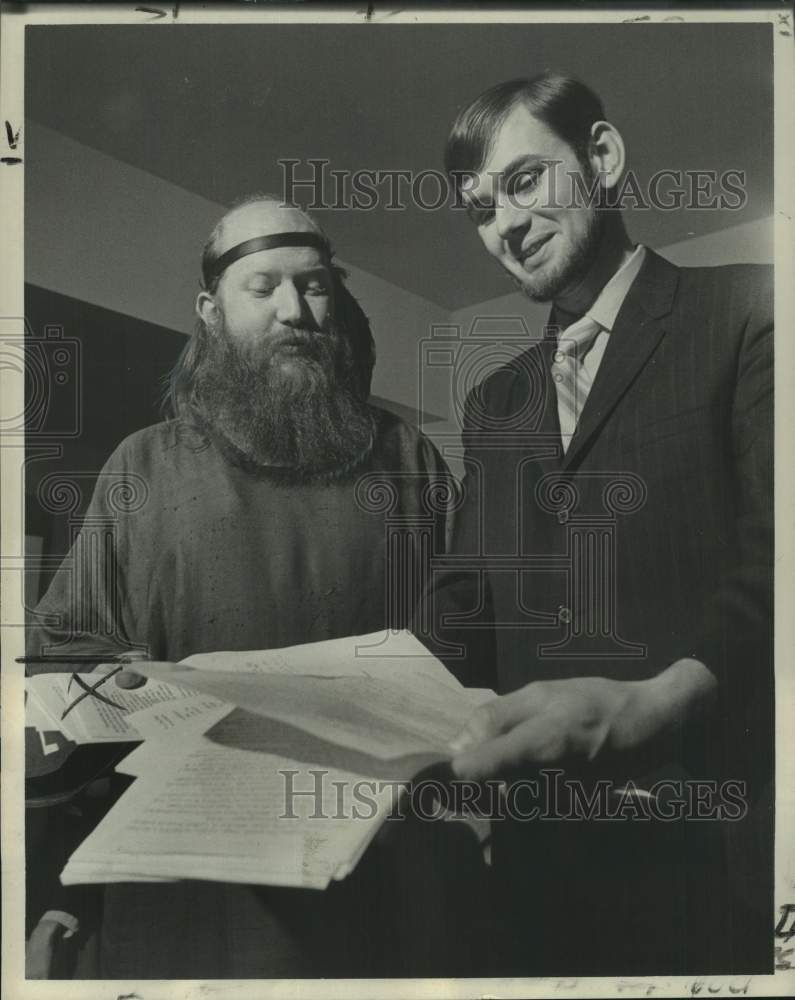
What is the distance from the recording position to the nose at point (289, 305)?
1.87 metres

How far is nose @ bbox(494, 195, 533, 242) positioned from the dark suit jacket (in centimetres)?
29

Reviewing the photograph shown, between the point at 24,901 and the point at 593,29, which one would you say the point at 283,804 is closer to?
the point at 24,901

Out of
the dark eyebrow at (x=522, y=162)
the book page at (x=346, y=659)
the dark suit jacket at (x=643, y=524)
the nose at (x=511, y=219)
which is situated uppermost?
the dark eyebrow at (x=522, y=162)

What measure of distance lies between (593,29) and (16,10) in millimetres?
1286

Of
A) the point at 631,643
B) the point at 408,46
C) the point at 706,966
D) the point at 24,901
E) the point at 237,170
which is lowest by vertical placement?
the point at 706,966

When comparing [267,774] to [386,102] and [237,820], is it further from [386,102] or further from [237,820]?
[386,102]

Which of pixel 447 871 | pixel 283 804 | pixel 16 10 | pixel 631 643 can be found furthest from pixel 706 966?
pixel 16 10

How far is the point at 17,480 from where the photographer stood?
187 cm

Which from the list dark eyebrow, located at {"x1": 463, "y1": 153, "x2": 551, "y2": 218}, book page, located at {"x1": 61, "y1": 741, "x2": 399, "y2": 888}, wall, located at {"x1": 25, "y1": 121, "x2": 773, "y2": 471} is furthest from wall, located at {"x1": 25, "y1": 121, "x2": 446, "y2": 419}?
book page, located at {"x1": 61, "y1": 741, "x2": 399, "y2": 888}

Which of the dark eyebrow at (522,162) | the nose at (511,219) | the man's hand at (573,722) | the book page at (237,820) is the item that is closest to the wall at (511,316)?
the nose at (511,219)

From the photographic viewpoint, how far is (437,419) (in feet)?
6.09

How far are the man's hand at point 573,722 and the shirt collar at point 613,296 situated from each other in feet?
2.51

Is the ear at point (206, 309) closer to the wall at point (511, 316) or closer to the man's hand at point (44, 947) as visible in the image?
the wall at point (511, 316)

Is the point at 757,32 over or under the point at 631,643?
over
